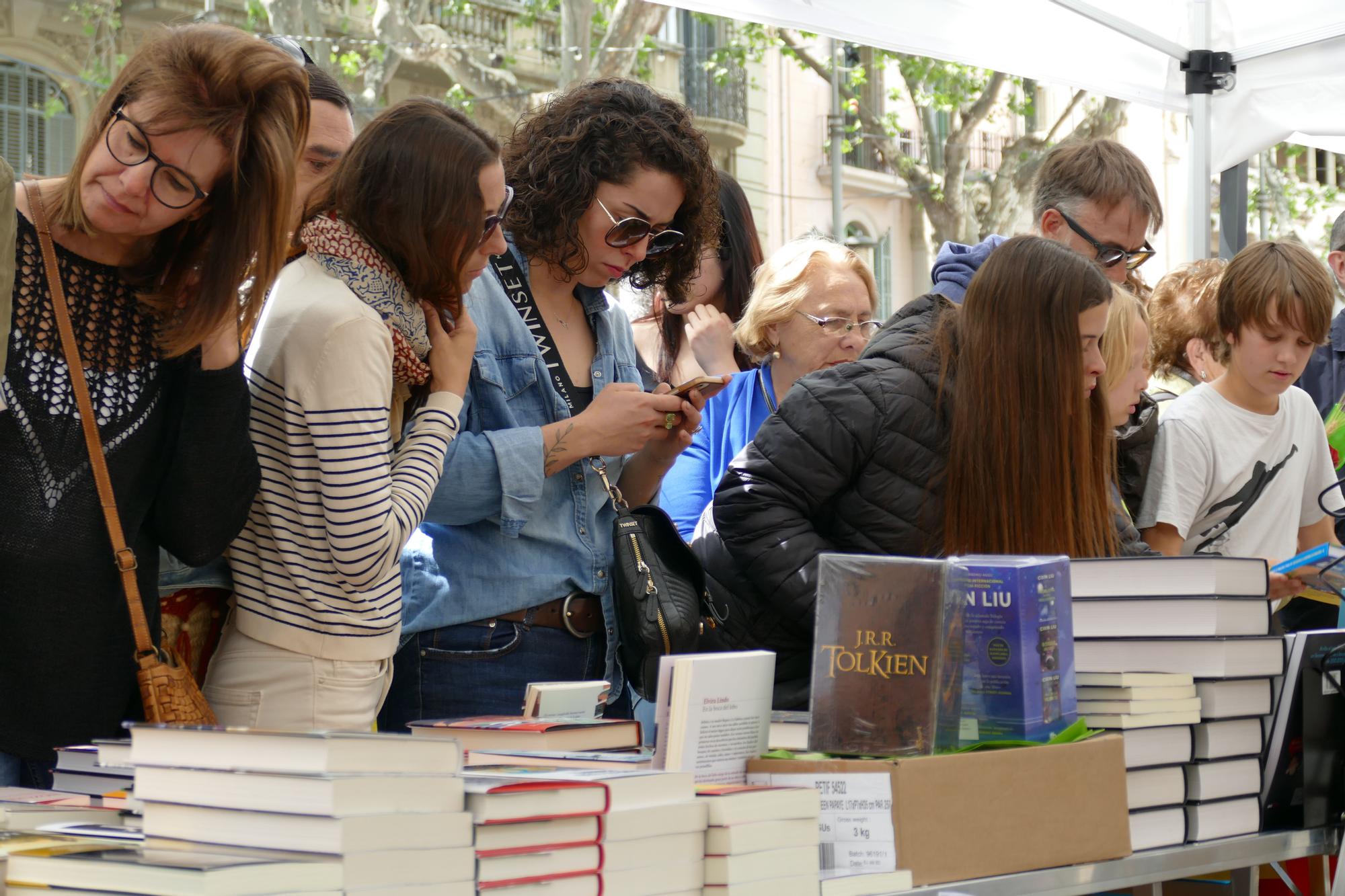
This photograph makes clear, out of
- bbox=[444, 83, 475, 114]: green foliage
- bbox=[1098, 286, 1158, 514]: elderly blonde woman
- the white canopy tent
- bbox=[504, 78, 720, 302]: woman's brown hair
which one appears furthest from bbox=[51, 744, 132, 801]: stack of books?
bbox=[444, 83, 475, 114]: green foliage

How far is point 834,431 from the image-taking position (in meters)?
2.30

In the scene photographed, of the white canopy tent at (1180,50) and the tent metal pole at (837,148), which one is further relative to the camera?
the tent metal pole at (837,148)

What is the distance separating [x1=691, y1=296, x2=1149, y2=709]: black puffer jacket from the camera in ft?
7.52

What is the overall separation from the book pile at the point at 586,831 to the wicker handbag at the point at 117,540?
1.72 ft

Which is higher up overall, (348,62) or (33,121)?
(348,62)

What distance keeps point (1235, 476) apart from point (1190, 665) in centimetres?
127

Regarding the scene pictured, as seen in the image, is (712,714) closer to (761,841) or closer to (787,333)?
(761,841)

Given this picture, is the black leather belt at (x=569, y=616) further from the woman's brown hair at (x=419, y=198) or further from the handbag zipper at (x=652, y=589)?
the woman's brown hair at (x=419, y=198)

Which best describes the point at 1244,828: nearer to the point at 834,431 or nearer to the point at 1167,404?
the point at 834,431

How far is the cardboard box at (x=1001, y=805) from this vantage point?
5.02 feet

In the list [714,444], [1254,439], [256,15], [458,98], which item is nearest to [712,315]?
[714,444]

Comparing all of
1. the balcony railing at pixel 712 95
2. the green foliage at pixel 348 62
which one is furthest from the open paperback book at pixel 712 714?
the balcony railing at pixel 712 95

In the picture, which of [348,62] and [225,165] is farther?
[348,62]

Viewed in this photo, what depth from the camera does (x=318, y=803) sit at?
44.4 inches
